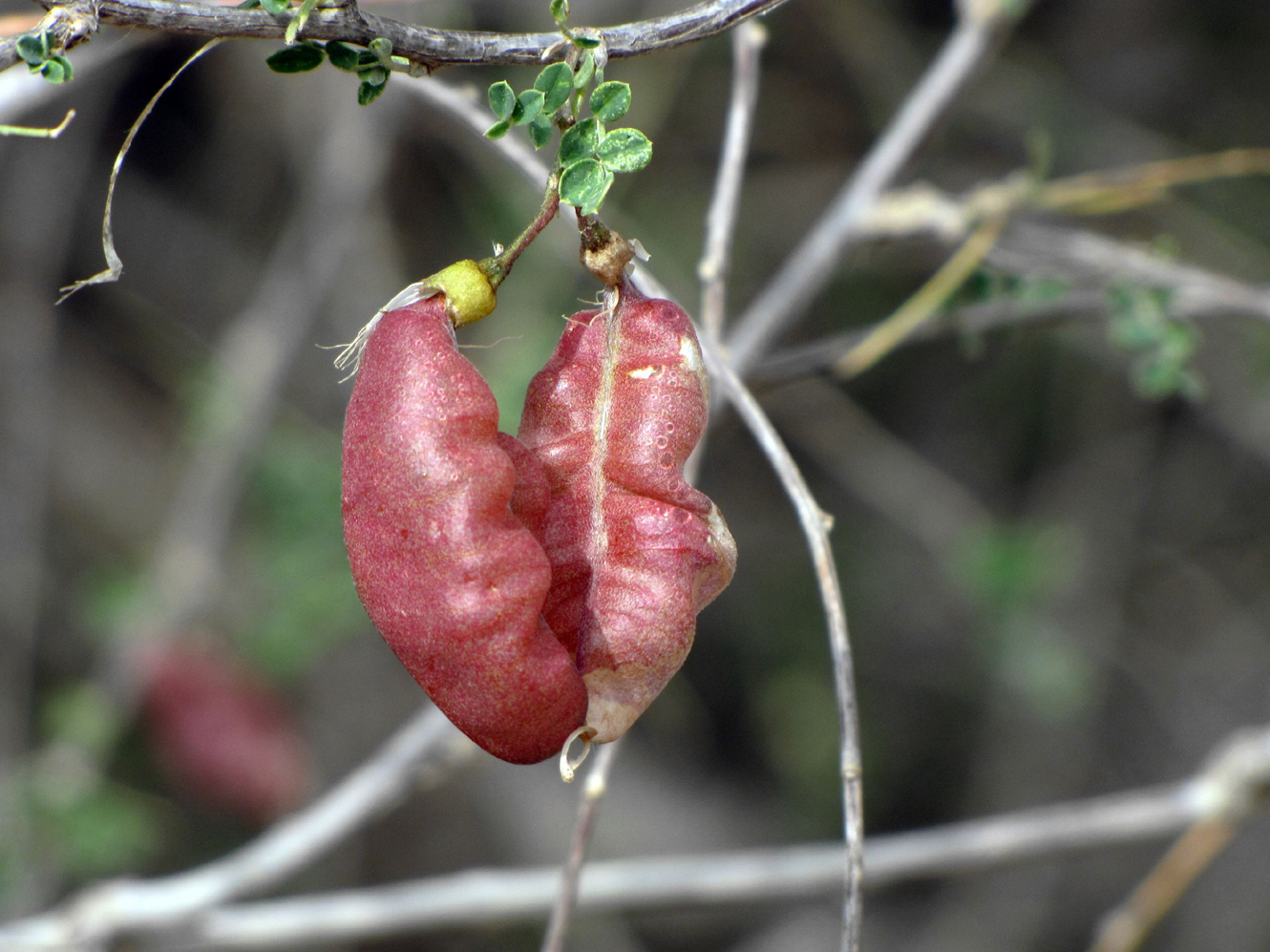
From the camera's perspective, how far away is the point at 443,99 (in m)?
1.26

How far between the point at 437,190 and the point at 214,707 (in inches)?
70.8

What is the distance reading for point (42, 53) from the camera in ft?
2.38

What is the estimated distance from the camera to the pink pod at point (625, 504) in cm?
82

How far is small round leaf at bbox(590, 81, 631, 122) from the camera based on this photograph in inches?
31.2

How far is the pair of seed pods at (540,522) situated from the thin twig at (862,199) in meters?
0.93

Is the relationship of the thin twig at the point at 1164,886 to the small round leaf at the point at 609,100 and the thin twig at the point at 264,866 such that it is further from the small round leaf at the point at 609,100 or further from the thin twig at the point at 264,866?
the small round leaf at the point at 609,100

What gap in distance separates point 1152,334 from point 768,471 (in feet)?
7.18

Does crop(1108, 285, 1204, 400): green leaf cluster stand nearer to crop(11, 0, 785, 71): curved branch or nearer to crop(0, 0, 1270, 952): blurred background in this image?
crop(11, 0, 785, 71): curved branch

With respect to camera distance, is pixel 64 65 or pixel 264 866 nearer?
pixel 64 65

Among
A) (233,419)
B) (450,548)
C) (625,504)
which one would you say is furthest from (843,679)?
(233,419)

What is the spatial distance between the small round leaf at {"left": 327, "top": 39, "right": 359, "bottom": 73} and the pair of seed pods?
0.17m

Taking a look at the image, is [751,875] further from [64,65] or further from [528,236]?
[64,65]

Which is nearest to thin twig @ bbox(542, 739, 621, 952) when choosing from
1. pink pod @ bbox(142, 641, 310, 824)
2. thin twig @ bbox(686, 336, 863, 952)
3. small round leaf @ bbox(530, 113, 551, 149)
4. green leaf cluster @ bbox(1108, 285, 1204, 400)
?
thin twig @ bbox(686, 336, 863, 952)

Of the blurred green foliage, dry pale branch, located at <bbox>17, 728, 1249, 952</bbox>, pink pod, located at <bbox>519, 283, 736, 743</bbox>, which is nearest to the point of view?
pink pod, located at <bbox>519, 283, 736, 743</bbox>
